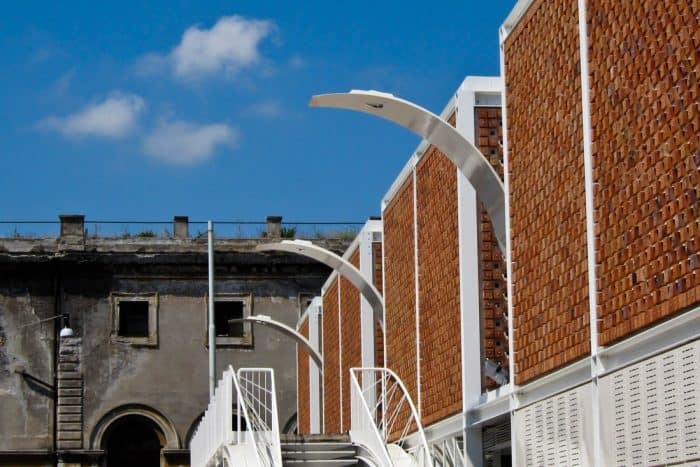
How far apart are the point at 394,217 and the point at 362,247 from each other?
3.64 meters

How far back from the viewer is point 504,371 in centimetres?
2020

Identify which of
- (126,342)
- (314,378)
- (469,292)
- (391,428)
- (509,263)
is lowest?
(391,428)

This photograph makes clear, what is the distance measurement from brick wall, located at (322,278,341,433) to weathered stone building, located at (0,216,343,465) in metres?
14.6

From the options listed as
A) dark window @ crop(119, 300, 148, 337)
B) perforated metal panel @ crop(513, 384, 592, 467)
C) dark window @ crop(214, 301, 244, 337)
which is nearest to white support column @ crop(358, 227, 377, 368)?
perforated metal panel @ crop(513, 384, 592, 467)

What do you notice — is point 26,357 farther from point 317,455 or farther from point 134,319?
point 317,455

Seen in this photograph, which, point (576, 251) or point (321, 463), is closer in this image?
point (576, 251)

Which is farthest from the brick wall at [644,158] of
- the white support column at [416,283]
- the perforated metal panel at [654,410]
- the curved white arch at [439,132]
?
the white support column at [416,283]

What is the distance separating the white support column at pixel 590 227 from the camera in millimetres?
14000

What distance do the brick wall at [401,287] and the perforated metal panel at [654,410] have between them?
30.6 ft

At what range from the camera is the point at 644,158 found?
12906 mm

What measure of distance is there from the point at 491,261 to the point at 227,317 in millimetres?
30677

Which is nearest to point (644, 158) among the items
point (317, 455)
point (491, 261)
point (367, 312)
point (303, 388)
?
point (491, 261)

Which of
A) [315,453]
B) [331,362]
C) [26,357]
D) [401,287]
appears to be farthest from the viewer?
[26,357]

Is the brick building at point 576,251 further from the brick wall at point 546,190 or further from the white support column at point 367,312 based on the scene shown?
the white support column at point 367,312
